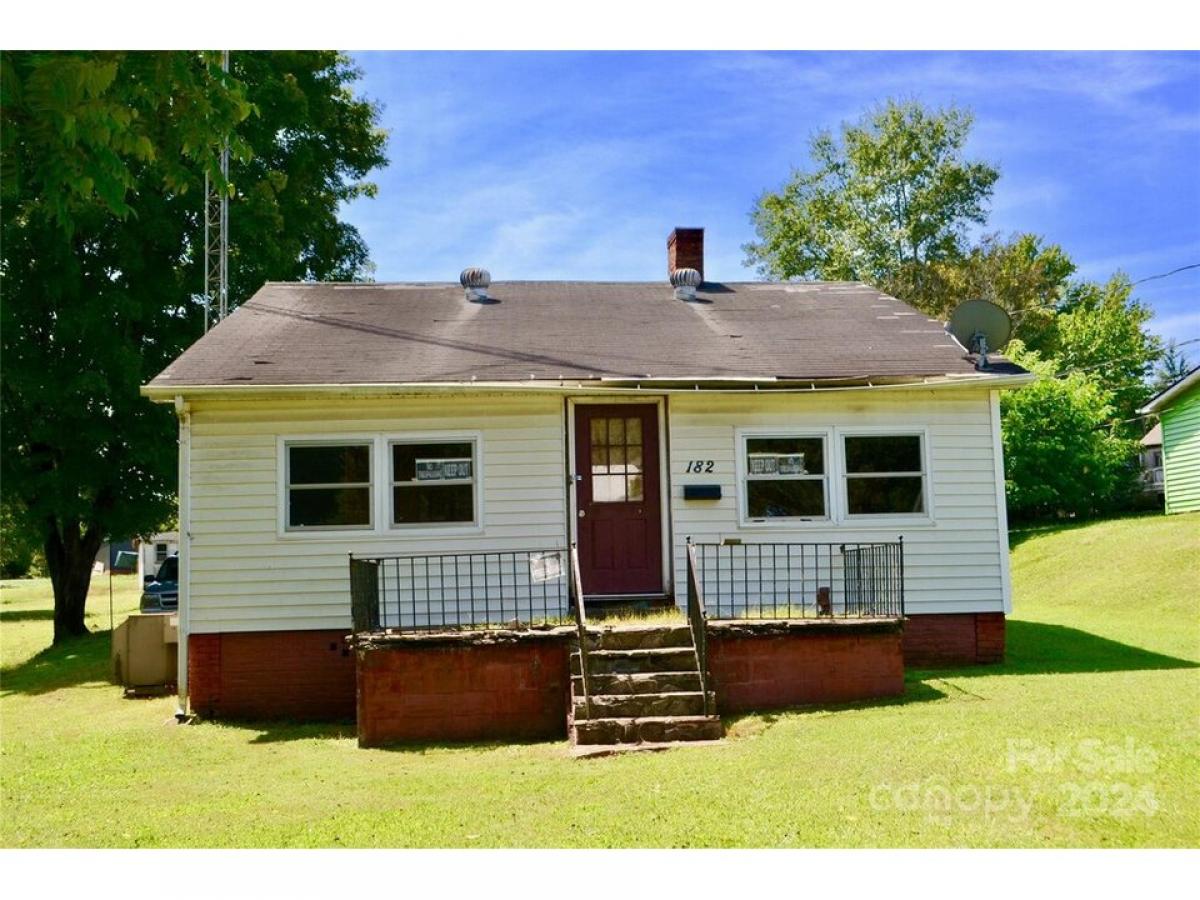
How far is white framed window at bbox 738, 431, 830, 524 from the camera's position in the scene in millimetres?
11617

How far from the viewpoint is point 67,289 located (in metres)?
17.3

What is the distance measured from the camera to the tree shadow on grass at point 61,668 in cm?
1448

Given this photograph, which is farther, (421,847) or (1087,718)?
(1087,718)

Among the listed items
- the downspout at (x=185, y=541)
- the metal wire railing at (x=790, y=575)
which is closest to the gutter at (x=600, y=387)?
the downspout at (x=185, y=541)

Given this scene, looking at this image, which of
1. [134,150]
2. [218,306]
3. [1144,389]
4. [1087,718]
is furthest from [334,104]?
[1144,389]

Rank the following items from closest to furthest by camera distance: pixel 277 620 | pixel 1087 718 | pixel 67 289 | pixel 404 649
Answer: pixel 1087 718, pixel 404 649, pixel 277 620, pixel 67 289

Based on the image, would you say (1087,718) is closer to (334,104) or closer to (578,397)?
(578,397)

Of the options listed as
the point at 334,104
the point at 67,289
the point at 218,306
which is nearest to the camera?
the point at 67,289

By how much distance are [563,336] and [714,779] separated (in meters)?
6.70

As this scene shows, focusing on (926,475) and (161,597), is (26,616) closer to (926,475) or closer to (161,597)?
(161,597)

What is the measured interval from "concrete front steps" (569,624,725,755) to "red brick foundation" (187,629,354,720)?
307cm

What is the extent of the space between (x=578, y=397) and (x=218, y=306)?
9793 mm

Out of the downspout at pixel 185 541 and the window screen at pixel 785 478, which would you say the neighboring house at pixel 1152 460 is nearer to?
the window screen at pixel 785 478

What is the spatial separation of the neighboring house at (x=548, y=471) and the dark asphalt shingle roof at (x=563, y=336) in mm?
59
